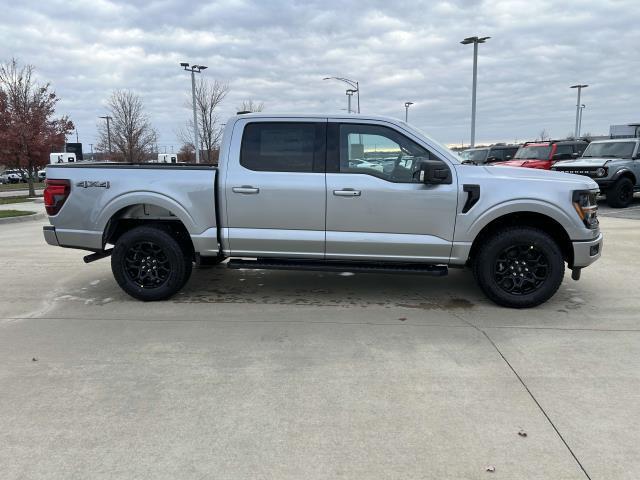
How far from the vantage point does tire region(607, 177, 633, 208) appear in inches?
575

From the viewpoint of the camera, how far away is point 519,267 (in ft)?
17.1

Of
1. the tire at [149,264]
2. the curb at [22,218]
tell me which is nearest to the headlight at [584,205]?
the tire at [149,264]

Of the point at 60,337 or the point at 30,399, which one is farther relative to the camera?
the point at 60,337

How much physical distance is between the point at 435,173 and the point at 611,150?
1348 cm

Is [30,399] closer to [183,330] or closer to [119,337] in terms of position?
[119,337]

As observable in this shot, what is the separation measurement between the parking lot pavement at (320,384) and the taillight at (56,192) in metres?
1.13

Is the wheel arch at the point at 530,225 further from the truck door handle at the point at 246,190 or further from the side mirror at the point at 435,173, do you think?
the truck door handle at the point at 246,190

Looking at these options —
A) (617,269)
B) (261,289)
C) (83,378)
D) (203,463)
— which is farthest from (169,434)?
(617,269)

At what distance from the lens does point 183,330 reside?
4.75 m

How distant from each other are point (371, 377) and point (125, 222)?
365 centimetres

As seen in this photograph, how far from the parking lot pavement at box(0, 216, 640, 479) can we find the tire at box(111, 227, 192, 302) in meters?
0.19

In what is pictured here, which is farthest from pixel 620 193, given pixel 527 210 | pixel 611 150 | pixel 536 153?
pixel 527 210

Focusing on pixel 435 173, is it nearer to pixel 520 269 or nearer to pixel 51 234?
pixel 520 269

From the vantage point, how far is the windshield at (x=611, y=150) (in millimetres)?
15219
